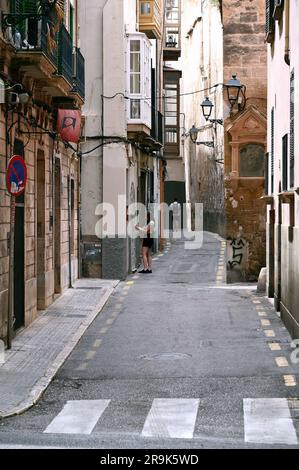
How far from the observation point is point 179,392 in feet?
42.4

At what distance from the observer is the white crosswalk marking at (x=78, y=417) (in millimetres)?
10651

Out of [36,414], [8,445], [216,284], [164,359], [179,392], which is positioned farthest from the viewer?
[216,284]

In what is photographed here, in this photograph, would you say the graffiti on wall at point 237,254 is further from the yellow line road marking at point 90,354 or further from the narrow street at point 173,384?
the yellow line road marking at point 90,354

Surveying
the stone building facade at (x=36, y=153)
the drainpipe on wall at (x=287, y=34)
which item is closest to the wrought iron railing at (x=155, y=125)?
the stone building facade at (x=36, y=153)

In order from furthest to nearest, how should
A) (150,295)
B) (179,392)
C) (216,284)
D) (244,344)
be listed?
→ 1. (216,284)
2. (150,295)
3. (244,344)
4. (179,392)

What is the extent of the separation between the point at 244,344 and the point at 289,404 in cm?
495

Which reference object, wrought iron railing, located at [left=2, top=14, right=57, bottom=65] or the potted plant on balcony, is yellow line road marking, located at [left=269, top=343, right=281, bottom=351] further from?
the potted plant on balcony

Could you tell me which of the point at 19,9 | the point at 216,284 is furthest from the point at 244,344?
the point at 216,284

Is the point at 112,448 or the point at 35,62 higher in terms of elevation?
the point at 35,62

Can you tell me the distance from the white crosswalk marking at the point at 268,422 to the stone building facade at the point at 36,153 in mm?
5445

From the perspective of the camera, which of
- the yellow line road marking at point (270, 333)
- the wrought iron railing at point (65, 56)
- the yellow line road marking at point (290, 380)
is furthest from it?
the wrought iron railing at point (65, 56)

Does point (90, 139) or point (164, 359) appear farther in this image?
point (90, 139)

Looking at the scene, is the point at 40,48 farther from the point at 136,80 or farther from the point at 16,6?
the point at 136,80
